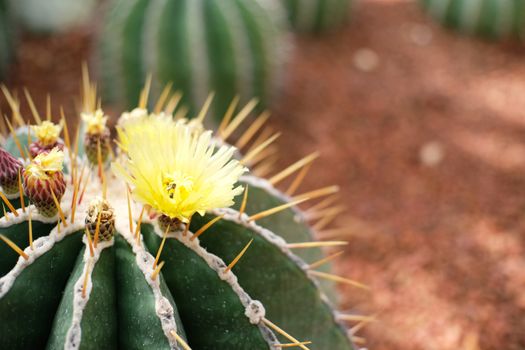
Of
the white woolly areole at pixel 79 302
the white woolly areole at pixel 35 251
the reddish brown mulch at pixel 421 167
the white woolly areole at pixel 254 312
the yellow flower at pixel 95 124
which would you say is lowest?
the reddish brown mulch at pixel 421 167

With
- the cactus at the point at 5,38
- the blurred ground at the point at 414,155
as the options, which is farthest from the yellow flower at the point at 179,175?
the cactus at the point at 5,38

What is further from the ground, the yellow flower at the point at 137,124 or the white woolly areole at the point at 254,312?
the yellow flower at the point at 137,124

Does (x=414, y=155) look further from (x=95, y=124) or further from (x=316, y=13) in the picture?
(x=95, y=124)

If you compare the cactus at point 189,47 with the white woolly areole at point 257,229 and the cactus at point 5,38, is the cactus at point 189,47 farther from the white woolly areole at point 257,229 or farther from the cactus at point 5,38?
the white woolly areole at point 257,229

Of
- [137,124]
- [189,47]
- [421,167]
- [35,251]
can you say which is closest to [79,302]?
[35,251]

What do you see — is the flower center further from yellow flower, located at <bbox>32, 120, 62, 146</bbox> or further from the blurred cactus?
the blurred cactus

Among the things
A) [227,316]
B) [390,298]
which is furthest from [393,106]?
[227,316]

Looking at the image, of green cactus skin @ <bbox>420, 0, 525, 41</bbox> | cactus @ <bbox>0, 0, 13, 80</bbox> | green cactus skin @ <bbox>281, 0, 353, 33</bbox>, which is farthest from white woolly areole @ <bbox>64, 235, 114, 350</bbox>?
green cactus skin @ <bbox>420, 0, 525, 41</bbox>
